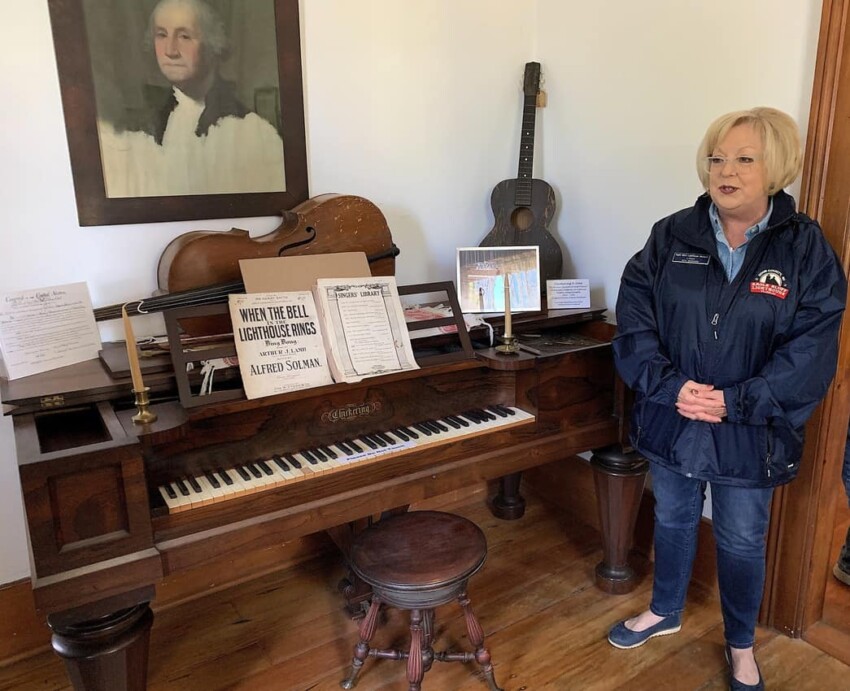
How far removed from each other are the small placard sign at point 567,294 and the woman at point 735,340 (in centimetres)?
46

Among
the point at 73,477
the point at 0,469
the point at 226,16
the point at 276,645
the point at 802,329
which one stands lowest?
the point at 276,645

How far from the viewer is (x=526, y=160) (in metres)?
2.34

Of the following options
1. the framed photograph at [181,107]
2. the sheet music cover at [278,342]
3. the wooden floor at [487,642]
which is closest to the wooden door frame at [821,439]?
the wooden floor at [487,642]

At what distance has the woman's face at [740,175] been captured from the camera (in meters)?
1.49

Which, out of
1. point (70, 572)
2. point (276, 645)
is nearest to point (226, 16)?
point (70, 572)

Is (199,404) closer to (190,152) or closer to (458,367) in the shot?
(458,367)

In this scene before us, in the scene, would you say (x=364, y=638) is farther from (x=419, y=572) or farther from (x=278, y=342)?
(x=278, y=342)

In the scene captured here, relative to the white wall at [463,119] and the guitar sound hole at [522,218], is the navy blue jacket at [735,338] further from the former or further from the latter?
the guitar sound hole at [522,218]

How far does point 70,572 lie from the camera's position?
1182mm

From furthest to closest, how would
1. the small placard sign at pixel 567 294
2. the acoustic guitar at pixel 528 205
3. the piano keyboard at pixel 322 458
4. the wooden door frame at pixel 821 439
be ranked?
the acoustic guitar at pixel 528 205 < the small placard sign at pixel 567 294 < the wooden door frame at pixel 821 439 < the piano keyboard at pixel 322 458

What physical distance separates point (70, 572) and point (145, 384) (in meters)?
0.42

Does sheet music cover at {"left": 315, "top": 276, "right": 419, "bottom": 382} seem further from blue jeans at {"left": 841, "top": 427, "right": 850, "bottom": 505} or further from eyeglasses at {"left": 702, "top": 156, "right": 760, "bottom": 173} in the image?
blue jeans at {"left": 841, "top": 427, "right": 850, "bottom": 505}

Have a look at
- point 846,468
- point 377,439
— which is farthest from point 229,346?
point 846,468

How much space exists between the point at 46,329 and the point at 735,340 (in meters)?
1.61
